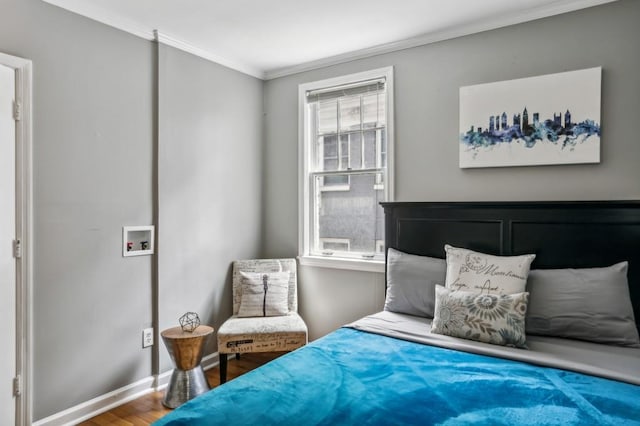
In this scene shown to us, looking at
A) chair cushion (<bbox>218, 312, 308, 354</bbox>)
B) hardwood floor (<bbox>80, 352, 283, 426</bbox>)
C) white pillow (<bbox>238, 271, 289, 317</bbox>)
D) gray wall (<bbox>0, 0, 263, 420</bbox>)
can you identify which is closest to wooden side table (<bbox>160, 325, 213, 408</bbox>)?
hardwood floor (<bbox>80, 352, 283, 426</bbox>)

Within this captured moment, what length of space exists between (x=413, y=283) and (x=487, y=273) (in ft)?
1.60

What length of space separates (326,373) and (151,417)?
1.54 metres

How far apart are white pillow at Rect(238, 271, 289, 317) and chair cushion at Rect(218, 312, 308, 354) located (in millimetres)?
220

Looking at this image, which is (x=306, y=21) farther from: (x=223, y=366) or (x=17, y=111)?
(x=223, y=366)

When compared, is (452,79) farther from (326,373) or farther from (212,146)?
(326,373)

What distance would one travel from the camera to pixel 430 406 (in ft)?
4.99

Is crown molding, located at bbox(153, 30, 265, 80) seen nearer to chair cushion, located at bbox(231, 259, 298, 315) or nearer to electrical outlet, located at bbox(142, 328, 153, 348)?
chair cushion, located at bbox(231, 259, 298, 315)

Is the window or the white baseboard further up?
the window

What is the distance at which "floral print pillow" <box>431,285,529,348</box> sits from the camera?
83.2 inches

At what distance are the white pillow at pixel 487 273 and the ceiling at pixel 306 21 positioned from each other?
60.8 inches

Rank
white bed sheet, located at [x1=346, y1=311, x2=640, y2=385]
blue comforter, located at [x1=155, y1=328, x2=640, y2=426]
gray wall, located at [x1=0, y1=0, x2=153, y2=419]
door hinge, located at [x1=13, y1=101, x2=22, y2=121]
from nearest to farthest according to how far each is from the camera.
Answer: blue comforter, located at [x1=155, y1=328, x2=640, y2=426] < white bed sheet, located at [x1=346, y1=311, x2=640, y2=385] < door hinge, located at [x1=13, y1=101, x2=22, y2=121] < gray wall, located at [x1=0, y1=0, x2=153, y2=419]

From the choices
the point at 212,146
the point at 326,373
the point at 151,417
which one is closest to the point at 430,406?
the point at 326,373

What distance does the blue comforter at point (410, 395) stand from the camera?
1.45 metres

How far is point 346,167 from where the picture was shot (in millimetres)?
3580
